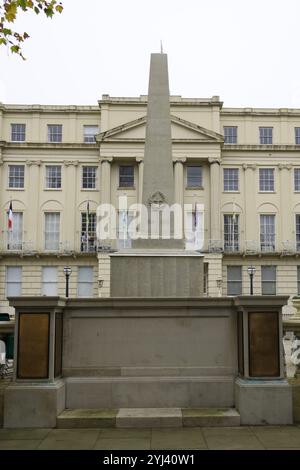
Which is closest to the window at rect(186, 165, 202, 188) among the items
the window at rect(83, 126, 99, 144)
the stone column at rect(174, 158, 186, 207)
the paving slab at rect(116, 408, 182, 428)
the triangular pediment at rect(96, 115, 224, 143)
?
the stone column at rect(174, 158, 186, 207)

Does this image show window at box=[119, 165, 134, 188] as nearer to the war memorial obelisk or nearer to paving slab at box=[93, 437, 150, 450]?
the war memorial obelisk

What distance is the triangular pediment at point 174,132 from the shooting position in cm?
4341

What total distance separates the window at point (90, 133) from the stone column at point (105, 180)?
12.2 ft

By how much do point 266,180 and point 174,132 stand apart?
888cm

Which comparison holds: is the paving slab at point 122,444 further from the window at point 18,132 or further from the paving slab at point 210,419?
the window at point 18,132

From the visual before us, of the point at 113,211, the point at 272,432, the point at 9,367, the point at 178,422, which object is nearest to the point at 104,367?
the point at 178,422

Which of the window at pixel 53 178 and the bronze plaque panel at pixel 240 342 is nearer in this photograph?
the bronze plaque panel at pixel 240 342

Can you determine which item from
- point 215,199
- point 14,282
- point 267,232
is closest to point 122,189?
point 215,199

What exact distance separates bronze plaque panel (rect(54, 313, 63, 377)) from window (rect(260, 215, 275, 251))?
38.1 meters

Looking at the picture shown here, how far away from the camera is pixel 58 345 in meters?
8.25

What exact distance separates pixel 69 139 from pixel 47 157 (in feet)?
8.10

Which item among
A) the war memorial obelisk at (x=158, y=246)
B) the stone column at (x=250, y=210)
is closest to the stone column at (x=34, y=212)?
the stone column at (x=250, y=210)

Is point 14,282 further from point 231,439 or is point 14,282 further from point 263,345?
point 231,439

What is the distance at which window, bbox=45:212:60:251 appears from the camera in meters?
44.8
